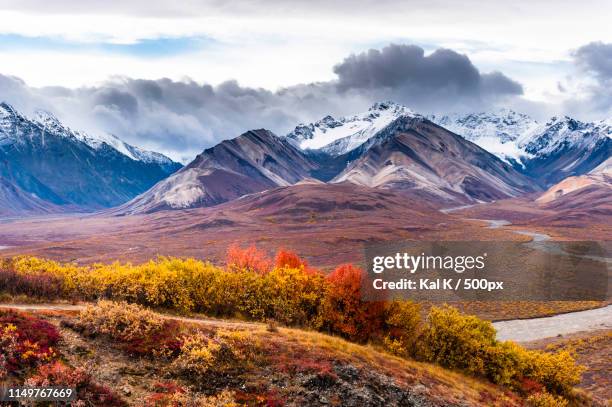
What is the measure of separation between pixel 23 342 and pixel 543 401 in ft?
107

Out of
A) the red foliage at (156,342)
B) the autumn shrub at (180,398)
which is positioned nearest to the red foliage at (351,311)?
the red foliage at (156,342)

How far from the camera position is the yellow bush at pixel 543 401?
128 ft

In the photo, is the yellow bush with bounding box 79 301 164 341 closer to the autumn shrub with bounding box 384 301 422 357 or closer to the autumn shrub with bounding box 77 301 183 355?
the autumn shrub with bounding box 77 301 183 355

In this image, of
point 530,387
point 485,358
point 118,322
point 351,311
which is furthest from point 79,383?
point 530,387

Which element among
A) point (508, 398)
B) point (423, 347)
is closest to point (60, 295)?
point (423, 347)

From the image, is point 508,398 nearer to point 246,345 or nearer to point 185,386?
point 246,345

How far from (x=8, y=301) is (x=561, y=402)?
1476 inches

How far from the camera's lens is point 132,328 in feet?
103

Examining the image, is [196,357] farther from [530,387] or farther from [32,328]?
[530,387]

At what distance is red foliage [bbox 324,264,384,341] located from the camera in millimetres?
44094

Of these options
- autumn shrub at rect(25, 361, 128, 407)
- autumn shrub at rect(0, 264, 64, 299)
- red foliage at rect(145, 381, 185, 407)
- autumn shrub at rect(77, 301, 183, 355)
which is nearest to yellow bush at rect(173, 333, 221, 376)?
autumn shrub at rect(77, 301, 183, 355)

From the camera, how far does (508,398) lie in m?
39.1

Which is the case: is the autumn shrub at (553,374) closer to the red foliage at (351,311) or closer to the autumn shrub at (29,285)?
the red foliage at (351,311)

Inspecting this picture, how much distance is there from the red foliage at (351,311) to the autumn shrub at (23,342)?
21.2 metres
